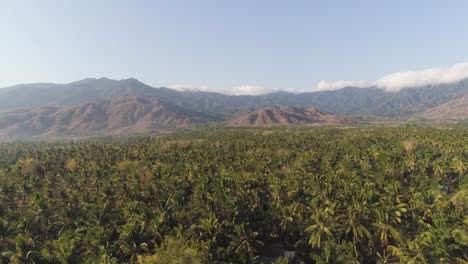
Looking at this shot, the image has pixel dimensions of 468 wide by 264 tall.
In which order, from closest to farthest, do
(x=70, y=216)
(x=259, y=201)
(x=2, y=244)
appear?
(x=2, y=244), (x=70, y=216), (x=259, y=201)

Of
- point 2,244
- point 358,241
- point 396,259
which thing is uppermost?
point 2,244

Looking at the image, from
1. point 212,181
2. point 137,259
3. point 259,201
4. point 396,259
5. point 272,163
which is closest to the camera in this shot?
point 137,259

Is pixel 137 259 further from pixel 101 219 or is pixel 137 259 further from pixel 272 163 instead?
pixel 272 163

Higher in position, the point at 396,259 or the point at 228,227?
the point at 228,227

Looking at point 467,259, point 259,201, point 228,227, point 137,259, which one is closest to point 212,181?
point 259,201

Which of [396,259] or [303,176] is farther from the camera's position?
[303,176]

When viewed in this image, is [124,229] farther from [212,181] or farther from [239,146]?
[239,146]

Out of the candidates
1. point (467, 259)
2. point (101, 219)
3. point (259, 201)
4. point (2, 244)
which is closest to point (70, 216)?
point (101, 219)
